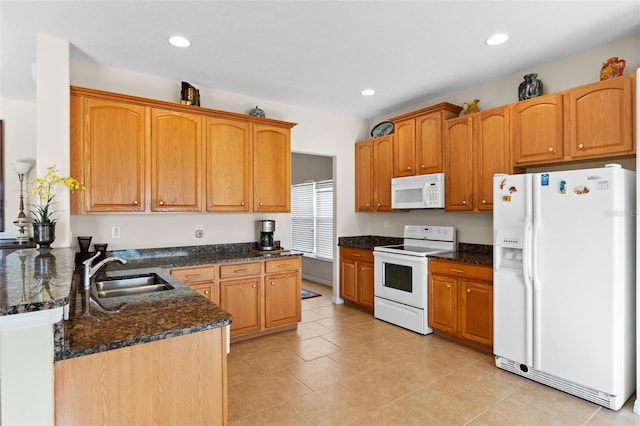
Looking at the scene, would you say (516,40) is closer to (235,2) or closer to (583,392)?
(235,2)

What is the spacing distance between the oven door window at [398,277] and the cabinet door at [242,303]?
158 cm

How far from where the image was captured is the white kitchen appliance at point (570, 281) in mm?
2371

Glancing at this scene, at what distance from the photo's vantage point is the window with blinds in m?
6.35

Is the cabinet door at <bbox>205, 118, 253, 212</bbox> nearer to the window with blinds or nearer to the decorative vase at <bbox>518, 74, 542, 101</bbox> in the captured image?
the window with blinds

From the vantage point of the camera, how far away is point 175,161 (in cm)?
335

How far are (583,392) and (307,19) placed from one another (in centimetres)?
335

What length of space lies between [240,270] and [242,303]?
0.34m

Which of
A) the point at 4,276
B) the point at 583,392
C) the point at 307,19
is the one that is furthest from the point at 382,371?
the point at 307,19

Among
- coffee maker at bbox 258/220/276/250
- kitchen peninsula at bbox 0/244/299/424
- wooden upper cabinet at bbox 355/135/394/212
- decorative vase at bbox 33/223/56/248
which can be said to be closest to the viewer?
kitchen peninsula at bbox 0/244/299/424

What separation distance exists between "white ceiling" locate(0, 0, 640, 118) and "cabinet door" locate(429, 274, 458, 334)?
7.12 ft

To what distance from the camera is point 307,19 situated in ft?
8.20

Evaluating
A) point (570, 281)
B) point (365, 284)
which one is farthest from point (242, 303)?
point (570, 281)

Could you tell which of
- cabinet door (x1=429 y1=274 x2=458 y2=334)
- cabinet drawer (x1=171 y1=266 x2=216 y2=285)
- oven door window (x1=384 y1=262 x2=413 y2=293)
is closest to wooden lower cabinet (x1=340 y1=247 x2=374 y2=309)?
oven door window (x1=384 y1=262 x2=413 y2=293)

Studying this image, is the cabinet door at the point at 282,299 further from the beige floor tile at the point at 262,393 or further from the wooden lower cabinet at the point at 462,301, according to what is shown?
the wooden lower cabinet at the point at 462,301
